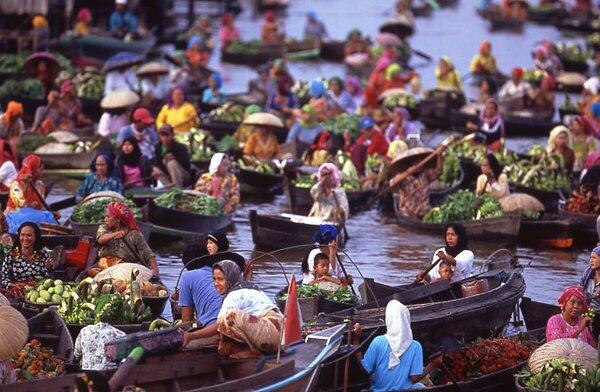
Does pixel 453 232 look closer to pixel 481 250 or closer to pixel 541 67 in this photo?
pixel 481 250

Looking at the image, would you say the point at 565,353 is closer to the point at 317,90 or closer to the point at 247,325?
the point at 247,325

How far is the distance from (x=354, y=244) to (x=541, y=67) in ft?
41.2

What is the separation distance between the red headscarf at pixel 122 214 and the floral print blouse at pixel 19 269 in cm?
80

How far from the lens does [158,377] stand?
10.5 meters

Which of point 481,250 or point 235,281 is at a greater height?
point 235,281

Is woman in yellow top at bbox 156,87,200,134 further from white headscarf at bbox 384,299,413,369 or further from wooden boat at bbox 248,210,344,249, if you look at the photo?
white headscarf at bbox 384,299,413,369

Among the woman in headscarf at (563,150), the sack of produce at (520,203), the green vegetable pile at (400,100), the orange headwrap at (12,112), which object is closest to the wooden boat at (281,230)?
the sack of produce at (520,203)

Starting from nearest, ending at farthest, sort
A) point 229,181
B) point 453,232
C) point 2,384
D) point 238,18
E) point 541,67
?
point 2,384 < point 453,232 < point 229,181 < point 541,67 < point 238,18

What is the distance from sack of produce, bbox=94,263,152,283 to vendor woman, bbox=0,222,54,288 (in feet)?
1.94

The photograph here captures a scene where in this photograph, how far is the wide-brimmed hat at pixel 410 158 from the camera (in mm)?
18766

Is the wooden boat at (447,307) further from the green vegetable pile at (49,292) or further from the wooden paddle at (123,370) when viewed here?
the wooden paddle at (123,370)

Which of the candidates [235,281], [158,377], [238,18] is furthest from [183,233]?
[238,18]

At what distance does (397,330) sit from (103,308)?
224cm

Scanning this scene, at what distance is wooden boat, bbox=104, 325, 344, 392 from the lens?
411 inches
